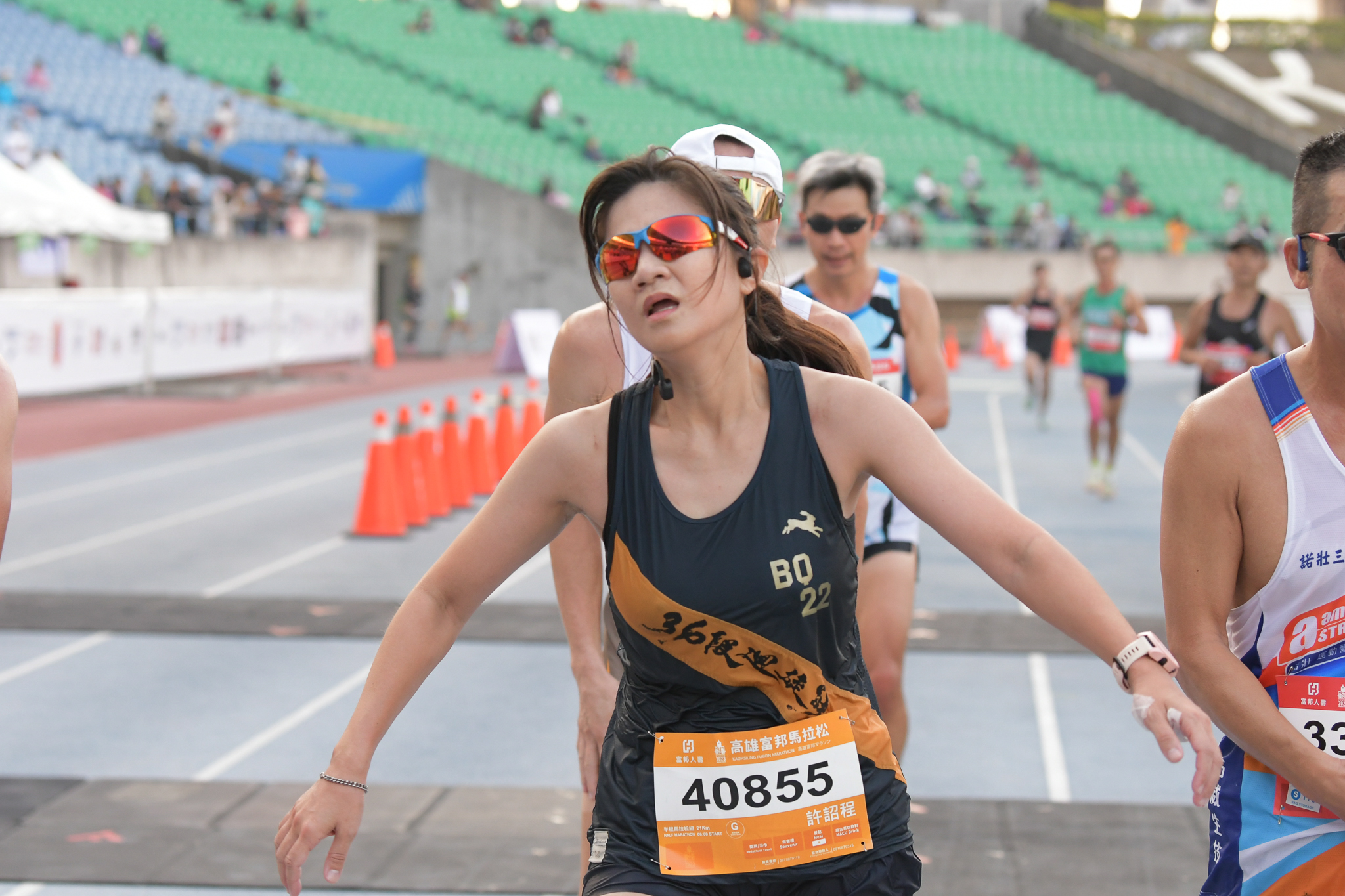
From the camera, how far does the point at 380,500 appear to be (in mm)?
12125

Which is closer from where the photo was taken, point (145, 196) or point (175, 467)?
point (175, 467)

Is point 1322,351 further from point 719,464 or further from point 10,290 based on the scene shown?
point 10,290

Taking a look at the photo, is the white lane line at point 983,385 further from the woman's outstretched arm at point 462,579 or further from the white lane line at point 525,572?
the woman's outstretched arm at point 462,579

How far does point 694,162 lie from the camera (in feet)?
8.52

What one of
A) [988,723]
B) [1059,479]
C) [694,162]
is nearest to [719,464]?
[694,162]

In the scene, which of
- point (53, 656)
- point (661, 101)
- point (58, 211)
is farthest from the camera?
point (661, 101)

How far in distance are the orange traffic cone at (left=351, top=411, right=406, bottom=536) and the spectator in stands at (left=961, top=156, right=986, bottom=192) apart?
106 feet

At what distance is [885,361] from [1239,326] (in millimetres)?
4498

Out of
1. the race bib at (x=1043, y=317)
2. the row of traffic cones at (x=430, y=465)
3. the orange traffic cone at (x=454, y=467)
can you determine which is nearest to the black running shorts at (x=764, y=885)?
the row of traffic cones at (x=430, y=465)

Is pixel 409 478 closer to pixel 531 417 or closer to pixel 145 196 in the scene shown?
pixel 531 417

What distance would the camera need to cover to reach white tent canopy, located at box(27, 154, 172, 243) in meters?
22.8

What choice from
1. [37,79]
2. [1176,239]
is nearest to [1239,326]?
[37,79]

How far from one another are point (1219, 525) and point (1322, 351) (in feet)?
1.16

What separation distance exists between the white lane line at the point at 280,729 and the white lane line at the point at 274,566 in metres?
2.34
